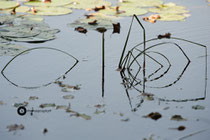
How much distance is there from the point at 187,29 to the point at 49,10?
6.16ft

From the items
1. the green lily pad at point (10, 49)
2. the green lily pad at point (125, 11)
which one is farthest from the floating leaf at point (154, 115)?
the green lily pad at point (125, 11)

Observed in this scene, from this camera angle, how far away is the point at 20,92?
7.61 feet

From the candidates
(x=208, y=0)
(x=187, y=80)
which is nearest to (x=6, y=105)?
(x=187, y=80)

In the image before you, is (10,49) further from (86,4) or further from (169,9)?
(169,9)

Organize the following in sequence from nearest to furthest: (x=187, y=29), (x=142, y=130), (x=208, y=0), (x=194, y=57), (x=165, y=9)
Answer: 1. (x=142, y=130)
2. (x=194, y=57)
3. (x=187, y=29)
4. (x=165, y=9)
5. (x=208, y=0)

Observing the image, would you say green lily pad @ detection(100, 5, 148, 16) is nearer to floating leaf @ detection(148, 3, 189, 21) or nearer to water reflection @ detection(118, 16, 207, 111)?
floating leaf @ detection(148, 3, 189, 21)

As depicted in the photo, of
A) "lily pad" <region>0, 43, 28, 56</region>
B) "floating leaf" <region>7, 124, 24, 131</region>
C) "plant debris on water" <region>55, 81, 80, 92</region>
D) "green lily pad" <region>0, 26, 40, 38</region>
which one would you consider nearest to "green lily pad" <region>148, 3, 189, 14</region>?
"green lily pad" <region>0, 26, 40, 38</region>

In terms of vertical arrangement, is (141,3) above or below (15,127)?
above

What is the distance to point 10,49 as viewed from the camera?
303 cm

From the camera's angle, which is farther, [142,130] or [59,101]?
[59,101]

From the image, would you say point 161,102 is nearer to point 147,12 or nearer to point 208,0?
point 147,12

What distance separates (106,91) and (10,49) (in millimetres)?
1177

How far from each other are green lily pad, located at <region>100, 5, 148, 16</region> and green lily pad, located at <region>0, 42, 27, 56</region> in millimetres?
1654

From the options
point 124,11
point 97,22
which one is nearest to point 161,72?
point 97,22
